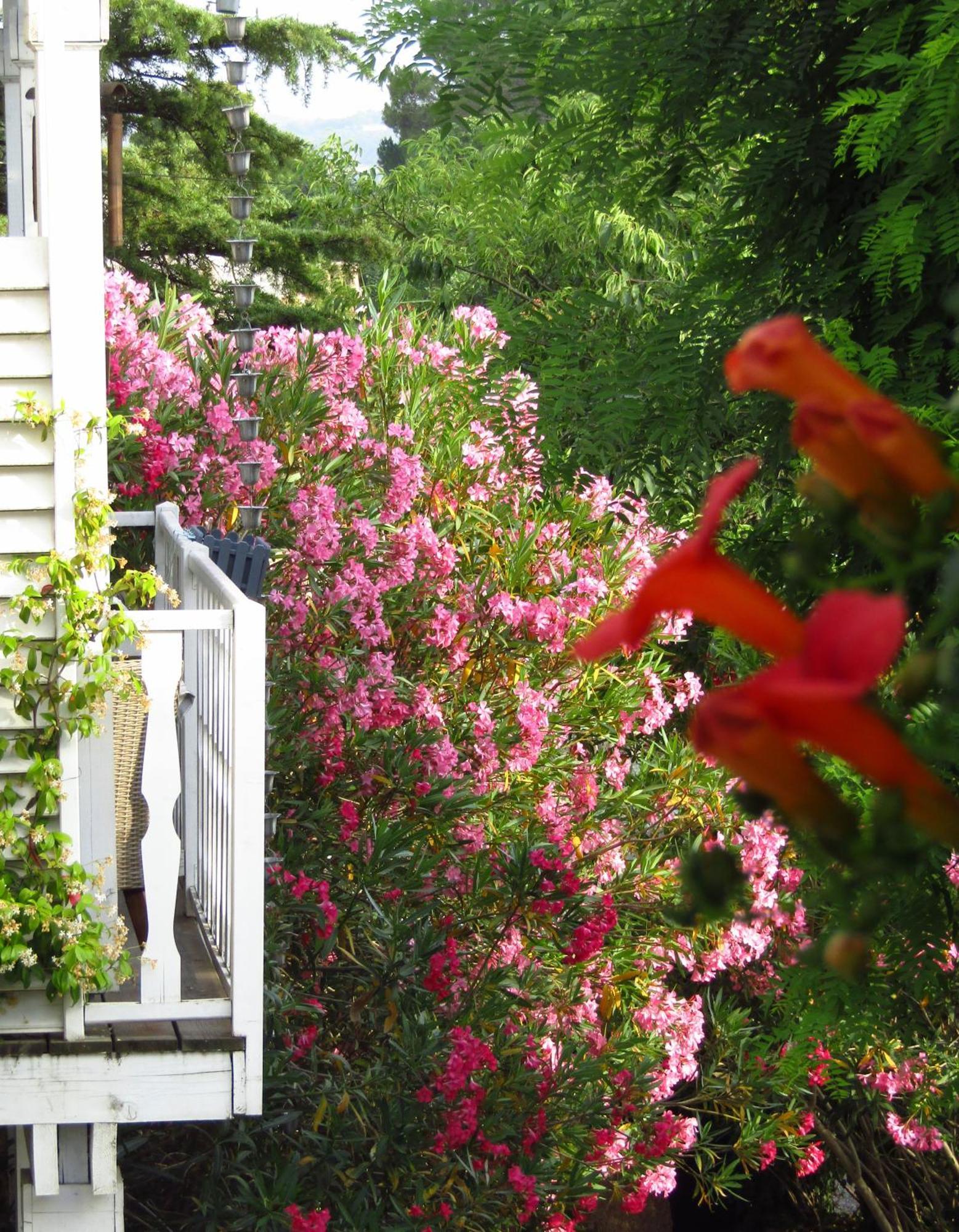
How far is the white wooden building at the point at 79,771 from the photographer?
3057mm

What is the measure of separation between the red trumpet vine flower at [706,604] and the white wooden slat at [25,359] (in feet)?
9.78

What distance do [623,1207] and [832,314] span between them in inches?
166

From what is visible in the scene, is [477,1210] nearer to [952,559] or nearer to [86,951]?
[86,951]

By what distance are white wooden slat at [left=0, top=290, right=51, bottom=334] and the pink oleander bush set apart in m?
1.29

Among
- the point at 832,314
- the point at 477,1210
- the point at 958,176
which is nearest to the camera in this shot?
the point at 958,176

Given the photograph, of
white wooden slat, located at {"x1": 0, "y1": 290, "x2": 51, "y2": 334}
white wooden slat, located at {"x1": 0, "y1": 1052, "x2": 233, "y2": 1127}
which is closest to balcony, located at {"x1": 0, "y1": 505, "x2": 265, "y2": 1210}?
white wooden slat, located at {"x1": 0, "y1": 1052, "x2": 233, "y2": 1127}

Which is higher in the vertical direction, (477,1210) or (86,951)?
(86,951)

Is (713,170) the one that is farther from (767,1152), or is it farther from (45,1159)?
(767,1152)

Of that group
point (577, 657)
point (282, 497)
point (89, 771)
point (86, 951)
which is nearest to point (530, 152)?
point (89, 771)

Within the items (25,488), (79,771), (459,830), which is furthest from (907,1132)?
(25,488)

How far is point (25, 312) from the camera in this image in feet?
10.3

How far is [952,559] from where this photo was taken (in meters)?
0.37

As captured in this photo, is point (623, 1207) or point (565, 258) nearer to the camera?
point (623, 1207)

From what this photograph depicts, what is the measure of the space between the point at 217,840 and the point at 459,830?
2.48 meters
